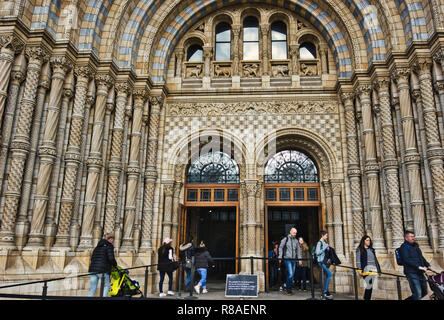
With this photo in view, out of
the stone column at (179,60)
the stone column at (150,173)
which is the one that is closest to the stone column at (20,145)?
the stone column at (150,173)

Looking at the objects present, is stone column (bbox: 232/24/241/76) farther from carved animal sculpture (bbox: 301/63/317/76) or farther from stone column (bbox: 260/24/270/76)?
carved animal sculpture (bbox: 301/63/317/76)

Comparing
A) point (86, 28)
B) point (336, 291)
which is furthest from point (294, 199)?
point (86, 28)

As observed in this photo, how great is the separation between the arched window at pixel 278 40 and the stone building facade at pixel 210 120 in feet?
0.28

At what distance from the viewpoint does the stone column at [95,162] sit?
10367 millimetres

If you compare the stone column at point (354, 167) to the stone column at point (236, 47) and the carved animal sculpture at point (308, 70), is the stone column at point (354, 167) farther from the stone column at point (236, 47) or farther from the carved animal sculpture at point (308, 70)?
the stone column at point (236, 47)

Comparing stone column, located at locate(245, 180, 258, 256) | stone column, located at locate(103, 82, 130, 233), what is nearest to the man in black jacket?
stone column, located at locate(103, 82, 130, 233)

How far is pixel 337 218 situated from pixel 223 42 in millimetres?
8490

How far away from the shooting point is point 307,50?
47.1 ft

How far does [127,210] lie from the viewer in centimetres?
1168

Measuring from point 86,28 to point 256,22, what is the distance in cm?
698

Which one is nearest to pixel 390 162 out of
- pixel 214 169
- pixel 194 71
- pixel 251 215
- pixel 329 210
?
pixel 329 210

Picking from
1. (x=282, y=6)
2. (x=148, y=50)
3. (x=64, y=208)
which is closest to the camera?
(x=64, y=208)

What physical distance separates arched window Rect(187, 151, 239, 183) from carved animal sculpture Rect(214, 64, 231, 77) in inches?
125

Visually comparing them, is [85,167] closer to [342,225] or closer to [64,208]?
[64,208]
